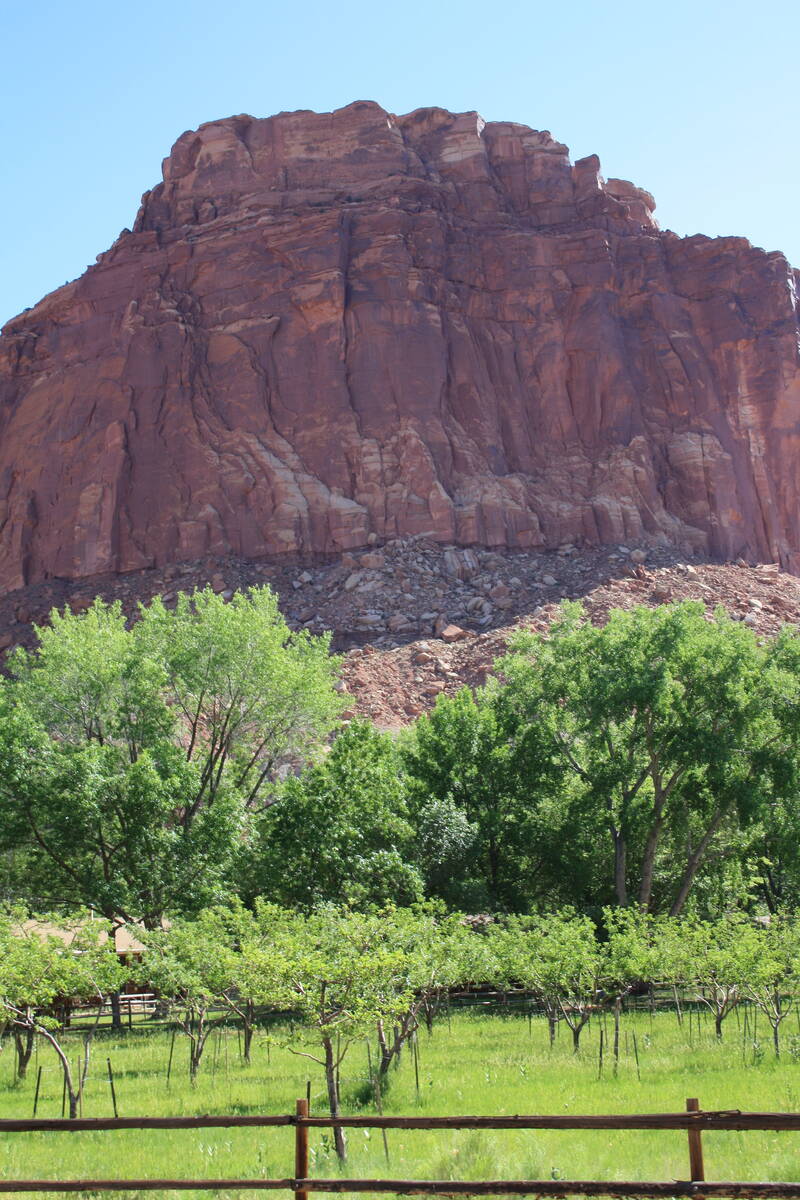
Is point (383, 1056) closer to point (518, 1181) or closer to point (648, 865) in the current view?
point (518, 1181)

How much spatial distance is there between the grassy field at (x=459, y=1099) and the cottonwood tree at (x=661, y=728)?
6286mm

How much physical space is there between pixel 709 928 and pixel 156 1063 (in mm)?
12145

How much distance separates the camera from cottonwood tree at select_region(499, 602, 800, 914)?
29.2 metres

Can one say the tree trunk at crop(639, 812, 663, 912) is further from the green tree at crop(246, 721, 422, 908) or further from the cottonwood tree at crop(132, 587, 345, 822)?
the cottonwood tree at crop(132, 587, 345, 822)

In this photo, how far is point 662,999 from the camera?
30.8 m

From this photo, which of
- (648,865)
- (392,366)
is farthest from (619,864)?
(392,366)

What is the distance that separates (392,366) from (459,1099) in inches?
2420

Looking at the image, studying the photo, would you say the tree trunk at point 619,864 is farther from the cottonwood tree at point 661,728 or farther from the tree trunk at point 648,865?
the tree trunk at point 648,865

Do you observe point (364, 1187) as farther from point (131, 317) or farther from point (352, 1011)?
point (131, 317)

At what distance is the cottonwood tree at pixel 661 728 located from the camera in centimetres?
2925

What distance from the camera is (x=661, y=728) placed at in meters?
30.1

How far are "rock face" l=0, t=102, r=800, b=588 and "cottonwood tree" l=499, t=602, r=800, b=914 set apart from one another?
118 feet

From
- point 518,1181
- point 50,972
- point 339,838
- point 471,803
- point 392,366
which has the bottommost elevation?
point 50,972

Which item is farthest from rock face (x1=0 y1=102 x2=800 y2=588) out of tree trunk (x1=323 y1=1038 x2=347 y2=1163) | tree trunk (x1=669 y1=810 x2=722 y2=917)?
tree trunk (x1=323 y1=1038 x2=347 y2=1163)
